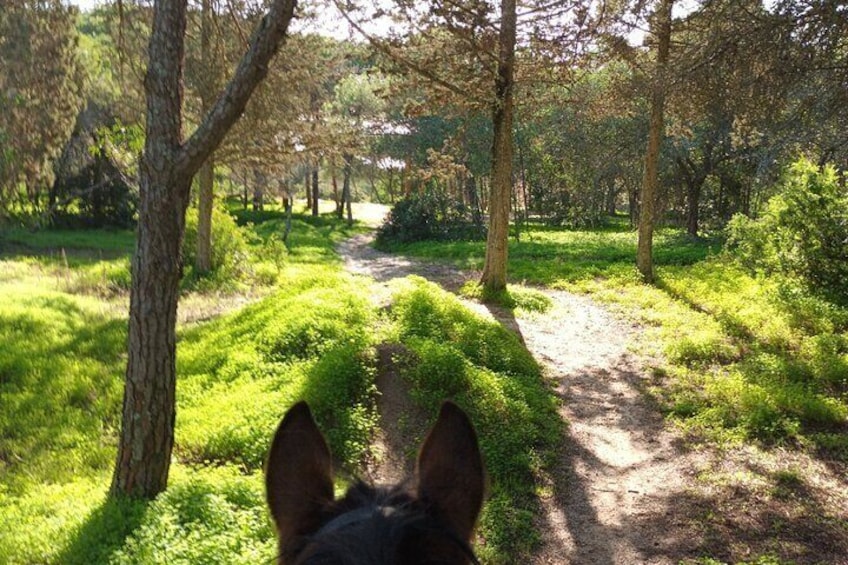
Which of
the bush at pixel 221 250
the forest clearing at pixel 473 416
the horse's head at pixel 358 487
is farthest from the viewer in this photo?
the bush at pixel 221 250

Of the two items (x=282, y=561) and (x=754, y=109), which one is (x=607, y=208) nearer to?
(x=754, y=109)

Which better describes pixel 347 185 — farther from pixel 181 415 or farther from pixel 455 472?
pixel 455 472

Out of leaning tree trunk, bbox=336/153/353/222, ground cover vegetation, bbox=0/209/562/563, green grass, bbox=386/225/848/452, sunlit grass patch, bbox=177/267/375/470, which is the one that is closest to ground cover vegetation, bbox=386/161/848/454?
green grass, bbox=386/225/848/452

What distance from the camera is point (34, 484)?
5.81m

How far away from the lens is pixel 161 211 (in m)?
4.66

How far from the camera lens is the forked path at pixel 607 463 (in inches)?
207

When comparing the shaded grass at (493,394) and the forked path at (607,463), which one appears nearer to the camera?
the forked path at (607,463)

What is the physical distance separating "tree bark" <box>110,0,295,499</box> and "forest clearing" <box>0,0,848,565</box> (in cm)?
2

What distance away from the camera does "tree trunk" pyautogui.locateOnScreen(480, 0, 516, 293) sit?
1224cm

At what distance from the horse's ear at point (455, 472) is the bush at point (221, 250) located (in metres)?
16.3

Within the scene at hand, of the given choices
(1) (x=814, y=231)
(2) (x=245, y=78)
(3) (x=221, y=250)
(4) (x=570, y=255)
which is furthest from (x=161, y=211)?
(4) (x=570, y=255)

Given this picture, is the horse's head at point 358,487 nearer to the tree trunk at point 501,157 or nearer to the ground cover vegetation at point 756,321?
the ground cover vegetation at point 756,321

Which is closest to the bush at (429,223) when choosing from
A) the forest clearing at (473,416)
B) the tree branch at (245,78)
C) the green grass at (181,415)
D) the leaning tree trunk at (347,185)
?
the leaning tree trunk at (347,185)

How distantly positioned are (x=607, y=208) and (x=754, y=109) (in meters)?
47.2
